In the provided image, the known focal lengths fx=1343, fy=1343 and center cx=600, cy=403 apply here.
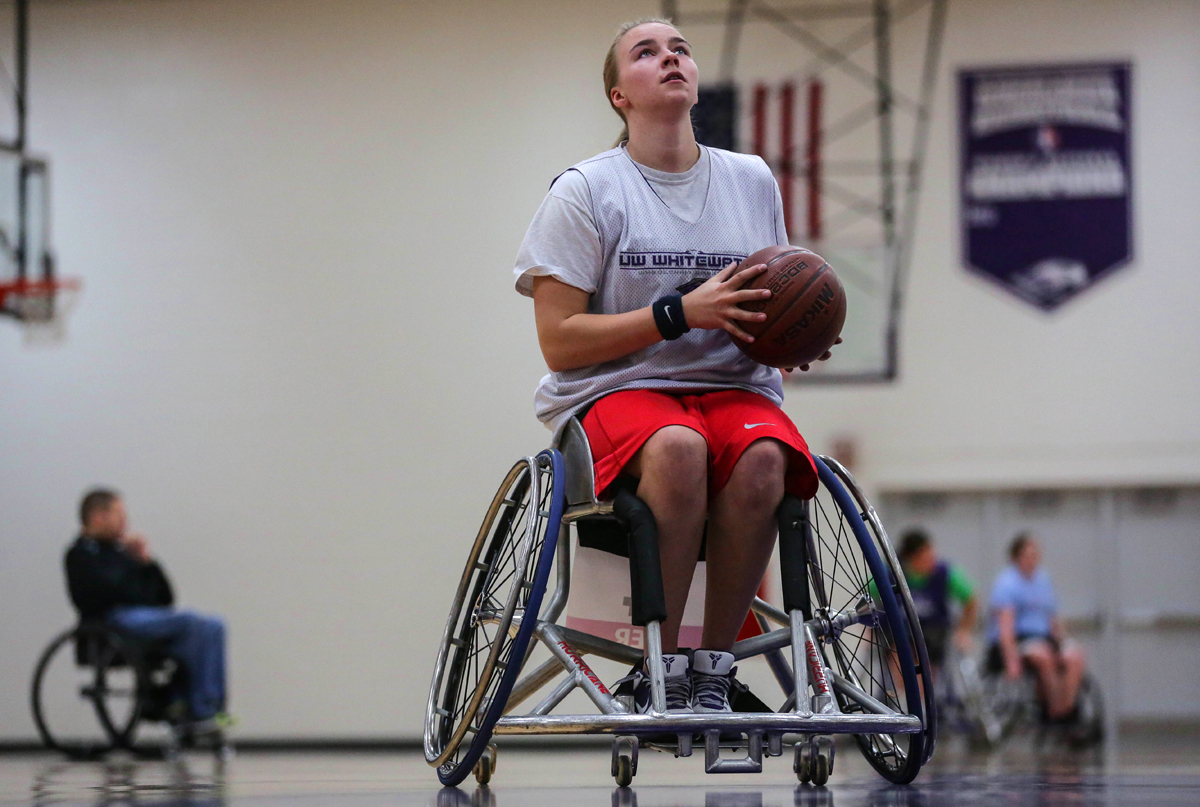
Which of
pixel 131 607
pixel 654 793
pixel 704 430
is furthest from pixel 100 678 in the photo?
pixel 704 430

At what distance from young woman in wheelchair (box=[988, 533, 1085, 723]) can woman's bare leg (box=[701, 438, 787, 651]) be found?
5.83 meters

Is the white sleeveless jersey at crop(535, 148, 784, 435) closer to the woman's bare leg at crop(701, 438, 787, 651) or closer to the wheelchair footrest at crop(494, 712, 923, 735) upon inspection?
the woman's bare leg at crop(701, 438, 787, 651)

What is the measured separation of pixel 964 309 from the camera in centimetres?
822

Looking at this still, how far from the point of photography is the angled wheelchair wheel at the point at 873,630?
80.6 inches

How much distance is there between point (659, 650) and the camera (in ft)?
6.28

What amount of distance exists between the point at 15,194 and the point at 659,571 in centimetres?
711

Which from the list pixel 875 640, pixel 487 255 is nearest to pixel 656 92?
pixel 875 640

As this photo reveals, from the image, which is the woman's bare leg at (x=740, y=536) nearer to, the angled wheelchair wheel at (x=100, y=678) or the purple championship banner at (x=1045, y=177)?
the angled wheelchair wheel at (x=100, y=678)

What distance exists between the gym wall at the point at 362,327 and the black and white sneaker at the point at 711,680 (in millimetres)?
6046

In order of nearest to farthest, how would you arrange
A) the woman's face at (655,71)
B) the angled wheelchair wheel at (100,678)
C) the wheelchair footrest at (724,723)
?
the wheelchair footrest at (724,723) → the woman's face at (655,71) → the angled wheelchair wheel at (100,678)

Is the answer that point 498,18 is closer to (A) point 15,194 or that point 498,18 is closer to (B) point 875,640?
(A) point 15,194

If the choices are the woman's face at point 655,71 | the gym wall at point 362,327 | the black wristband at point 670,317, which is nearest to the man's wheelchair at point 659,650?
the black wristband at point 670,317

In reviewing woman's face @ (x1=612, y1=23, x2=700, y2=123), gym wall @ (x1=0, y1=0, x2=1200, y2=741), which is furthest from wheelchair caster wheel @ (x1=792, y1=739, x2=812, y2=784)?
gym wall @ (x1=0, y1=0, x2=1200, y2=741)

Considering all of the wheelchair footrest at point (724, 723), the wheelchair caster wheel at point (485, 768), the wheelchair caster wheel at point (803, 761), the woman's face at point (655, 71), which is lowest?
the wheelchair caster wheel at point (485, 768)
